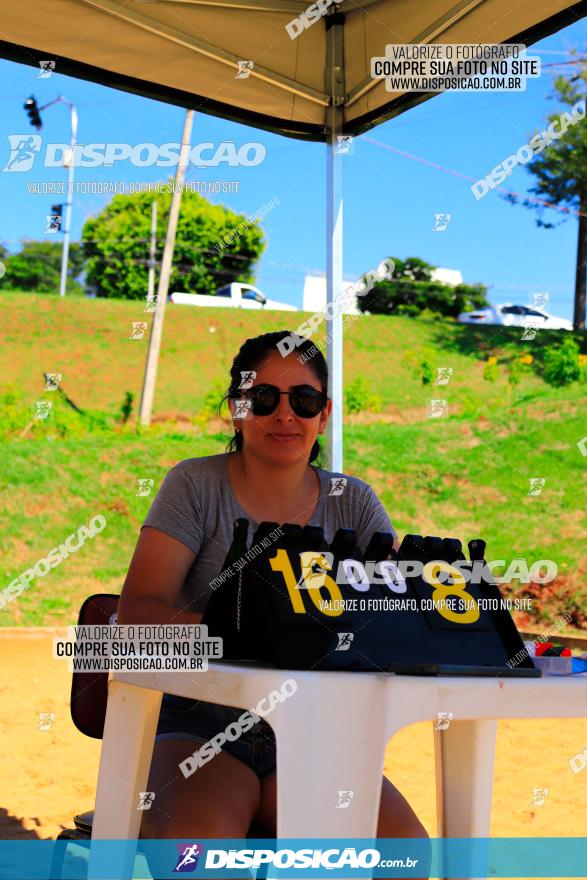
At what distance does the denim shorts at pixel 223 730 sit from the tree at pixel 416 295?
642 inches

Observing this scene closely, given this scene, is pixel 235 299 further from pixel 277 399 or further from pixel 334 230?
pixel 277 399

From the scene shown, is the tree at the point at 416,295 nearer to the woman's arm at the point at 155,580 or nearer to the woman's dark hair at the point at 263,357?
the woman's dark hair at the point at 263,357

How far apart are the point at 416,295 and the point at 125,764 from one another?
18011 mm

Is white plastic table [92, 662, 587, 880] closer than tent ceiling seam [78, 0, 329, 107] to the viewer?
Yes

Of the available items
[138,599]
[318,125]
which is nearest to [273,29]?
[318,125]

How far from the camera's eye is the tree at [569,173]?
464 inches

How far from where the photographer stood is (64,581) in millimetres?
9391

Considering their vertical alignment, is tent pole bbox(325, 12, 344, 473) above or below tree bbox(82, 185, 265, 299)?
below

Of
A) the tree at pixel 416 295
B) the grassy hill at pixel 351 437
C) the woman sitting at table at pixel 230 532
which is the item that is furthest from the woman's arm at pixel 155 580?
the tree at pixel 416 295

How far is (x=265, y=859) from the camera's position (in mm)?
1618

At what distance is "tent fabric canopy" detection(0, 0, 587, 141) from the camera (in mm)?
3260

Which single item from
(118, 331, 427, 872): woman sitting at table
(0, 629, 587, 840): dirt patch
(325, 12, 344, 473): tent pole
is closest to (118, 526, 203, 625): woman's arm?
(118, 331, 427, 872): woman sitting at table

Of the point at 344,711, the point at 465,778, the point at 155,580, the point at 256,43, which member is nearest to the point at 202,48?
the point at 256,43

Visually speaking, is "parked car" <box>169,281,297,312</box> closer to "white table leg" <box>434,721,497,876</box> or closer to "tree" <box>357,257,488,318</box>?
"tree" <box>357,257,488,318</box>
